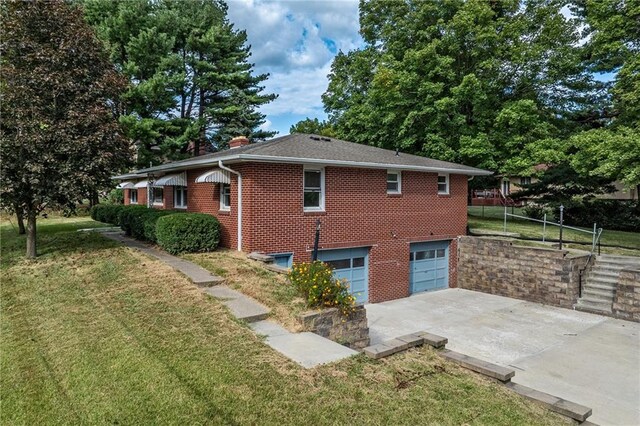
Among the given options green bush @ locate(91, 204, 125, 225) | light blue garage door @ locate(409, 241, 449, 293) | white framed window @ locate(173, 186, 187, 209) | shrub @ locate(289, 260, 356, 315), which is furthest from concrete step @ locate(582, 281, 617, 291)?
green bush @ locate(91, 204, 125, 225)

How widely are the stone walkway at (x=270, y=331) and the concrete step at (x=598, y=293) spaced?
11.1 metres

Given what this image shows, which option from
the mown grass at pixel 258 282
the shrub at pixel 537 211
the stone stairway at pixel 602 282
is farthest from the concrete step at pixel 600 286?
the mown grass at pixel 258 282

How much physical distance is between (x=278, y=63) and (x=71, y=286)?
56.5 ft

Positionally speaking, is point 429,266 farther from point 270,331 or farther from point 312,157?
point 270,331

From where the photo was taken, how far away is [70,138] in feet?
32.4

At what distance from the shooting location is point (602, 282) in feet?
41.1

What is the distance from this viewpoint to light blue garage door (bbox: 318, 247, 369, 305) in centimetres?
1243

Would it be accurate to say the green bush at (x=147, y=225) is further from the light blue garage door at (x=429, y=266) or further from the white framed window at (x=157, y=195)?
the light blue garage door at (x=429, y=266)

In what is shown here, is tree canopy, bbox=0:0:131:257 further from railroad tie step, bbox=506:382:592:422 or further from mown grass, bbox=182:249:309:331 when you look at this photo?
railroad tie step, bbox=506:382:592:422

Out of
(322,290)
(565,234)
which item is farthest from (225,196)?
(565,234)

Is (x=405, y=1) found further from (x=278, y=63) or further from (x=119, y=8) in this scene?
(x=119, y=8)

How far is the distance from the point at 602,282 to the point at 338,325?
35.7 ft

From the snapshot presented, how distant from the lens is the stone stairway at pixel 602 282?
11992 mm

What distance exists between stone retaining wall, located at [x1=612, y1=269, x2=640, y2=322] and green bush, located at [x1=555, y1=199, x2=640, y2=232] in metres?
11.8
